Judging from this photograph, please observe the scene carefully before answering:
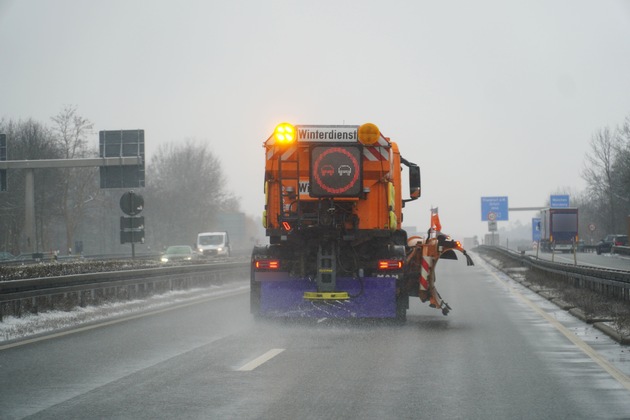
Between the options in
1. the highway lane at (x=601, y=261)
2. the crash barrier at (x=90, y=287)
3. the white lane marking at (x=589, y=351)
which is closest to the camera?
the white lane marking at (x=589, y=351)

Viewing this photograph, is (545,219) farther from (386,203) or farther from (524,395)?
(524,395)

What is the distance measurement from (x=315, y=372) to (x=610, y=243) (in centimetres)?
6818

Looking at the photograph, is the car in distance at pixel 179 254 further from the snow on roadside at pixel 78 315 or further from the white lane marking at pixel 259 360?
the white lane marking at pixel 259 360

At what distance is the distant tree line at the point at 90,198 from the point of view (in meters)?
65.9

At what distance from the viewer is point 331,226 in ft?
45.9

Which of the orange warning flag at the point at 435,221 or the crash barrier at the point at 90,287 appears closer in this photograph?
the crash barrier at the point at 90,287

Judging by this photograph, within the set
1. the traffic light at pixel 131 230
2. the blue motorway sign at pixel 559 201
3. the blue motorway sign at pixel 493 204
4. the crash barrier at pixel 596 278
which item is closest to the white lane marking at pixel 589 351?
the crash barrier at pixel 596 278

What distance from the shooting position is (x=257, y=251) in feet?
49.4

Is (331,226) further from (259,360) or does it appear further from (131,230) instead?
(131,230)

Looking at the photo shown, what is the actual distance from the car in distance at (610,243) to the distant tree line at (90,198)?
1592 inches

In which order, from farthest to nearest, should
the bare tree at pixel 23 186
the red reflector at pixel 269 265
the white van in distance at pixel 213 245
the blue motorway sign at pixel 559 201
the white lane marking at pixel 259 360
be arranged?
1. the blue motorway sign at pixel 559 201
2. the bare tree at pixel 23 186
3. the white van in distance at pixel 213 245
4. the red reflector at pixel 269 265
5. the white lane marking at pixel 259 360

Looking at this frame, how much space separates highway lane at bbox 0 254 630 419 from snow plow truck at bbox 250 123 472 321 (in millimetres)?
471

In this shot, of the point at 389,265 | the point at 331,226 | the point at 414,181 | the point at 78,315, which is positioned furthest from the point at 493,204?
the point at 331,226

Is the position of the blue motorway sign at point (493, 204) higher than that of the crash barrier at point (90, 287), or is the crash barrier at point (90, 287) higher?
the blue motorway sign at point (493, 204)
